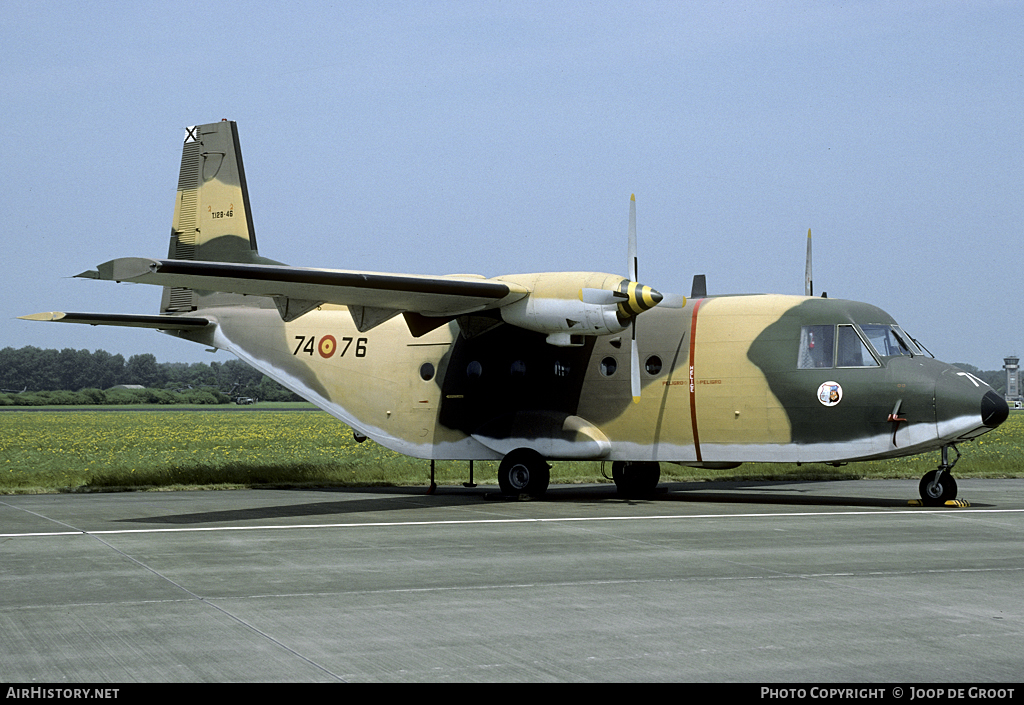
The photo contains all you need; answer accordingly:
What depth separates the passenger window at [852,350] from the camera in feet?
53.4

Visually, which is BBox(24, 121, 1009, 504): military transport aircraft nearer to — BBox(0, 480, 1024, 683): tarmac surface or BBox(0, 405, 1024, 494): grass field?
BBox(0, 480, 1024, 683): tarmac surface

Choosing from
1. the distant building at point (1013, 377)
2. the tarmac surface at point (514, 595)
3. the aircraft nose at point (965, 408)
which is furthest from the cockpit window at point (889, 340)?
the distant building at point (1013, 377)

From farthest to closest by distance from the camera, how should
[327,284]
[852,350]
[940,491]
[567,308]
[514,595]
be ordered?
[852,350] < [567,308] < [940,491] < [327,284] < [514,595]

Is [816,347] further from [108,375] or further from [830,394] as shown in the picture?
[108,375]

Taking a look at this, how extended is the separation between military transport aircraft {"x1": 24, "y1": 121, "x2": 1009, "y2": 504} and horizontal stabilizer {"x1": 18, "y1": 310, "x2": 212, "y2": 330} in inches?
2.8

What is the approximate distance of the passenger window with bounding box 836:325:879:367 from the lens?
640 inches

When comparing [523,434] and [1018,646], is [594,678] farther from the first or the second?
[523,434]

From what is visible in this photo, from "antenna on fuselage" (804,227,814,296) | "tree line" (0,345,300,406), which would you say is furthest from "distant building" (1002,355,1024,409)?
"antenna on fuselage" (804,227,814,296)

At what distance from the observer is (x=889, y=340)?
53.8 ft

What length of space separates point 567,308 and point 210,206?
31.4 ft

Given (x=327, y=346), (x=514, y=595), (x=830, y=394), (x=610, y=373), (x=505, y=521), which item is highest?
(x=327, y=346)

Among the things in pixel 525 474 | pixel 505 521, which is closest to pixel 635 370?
pixel 525 474
